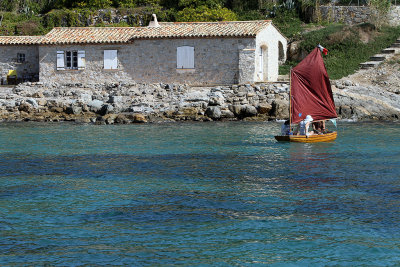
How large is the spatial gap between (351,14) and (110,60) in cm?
1908

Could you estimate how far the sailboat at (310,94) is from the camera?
23656 mm

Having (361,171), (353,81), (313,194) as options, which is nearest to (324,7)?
(353,81)

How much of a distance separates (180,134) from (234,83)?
10.7 m

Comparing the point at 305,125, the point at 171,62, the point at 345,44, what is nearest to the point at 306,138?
the point at 305,125

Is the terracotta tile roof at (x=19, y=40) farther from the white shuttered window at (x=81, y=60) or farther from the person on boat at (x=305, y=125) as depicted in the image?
the person on boat at (x=305, y=125)

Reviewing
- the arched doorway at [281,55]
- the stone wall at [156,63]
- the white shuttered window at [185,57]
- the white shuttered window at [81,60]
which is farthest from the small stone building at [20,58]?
the arched doorway at [281,55]

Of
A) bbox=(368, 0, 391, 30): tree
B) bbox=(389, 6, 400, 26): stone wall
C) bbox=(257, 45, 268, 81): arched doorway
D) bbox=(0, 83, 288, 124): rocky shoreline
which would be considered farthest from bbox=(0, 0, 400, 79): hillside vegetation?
bbox=(0, 83, 288, 124): rocky shoreline

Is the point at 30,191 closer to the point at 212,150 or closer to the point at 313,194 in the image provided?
the point at 313,194

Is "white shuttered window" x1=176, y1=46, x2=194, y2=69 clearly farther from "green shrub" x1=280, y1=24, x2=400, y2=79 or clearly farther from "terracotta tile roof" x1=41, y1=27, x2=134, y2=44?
"green shrub" x1=280, y1=24, x2=400, y2=79

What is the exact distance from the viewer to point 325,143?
23.7m

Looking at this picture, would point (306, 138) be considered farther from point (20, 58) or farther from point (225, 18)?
point (20, 58)

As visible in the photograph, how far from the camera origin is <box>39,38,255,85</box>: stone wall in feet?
118

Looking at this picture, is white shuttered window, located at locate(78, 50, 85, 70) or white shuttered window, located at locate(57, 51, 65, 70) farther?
white shuttered window, located at locate(57, 51, 65, 70)

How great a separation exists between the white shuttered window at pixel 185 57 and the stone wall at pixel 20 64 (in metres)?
9.90
